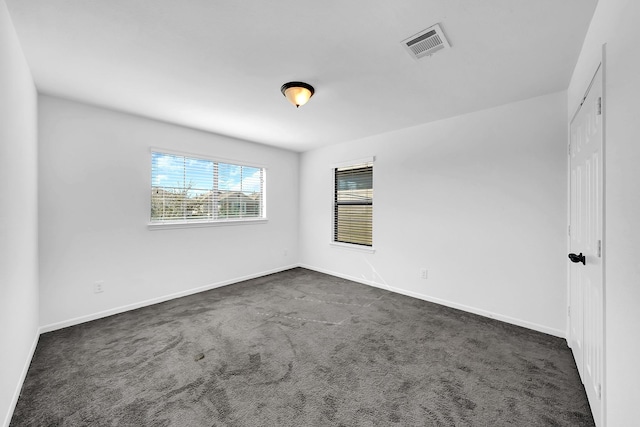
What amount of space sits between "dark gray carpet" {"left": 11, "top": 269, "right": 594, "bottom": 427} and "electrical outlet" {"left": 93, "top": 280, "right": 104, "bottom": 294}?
0.35 m

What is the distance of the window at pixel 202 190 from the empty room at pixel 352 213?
30 mm

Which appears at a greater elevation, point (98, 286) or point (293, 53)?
point (293, 53)

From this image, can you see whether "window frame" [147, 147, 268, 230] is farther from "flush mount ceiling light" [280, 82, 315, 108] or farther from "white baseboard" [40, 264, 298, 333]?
"flush mount ceiling light" [280, 82, 315, 108]

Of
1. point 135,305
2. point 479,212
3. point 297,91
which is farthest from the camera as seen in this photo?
point 135,305

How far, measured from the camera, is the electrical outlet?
3.00 meters

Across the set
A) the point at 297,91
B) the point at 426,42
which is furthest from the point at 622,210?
A: the point at 297,91

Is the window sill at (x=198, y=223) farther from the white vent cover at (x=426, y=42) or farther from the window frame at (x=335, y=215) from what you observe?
the white vent cover at (x=426, y=42)

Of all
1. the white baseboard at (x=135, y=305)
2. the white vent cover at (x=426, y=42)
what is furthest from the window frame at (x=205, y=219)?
the white vent cover at (x=426, y=42)

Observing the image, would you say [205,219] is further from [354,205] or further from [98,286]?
[354,205]

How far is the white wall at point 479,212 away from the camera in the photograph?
105 inches

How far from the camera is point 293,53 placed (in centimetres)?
197

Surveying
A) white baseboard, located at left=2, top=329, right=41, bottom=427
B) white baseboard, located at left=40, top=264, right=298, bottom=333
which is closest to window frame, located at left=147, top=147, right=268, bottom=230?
white baseboard, located at left=40, top=264, right=298, bottom=333

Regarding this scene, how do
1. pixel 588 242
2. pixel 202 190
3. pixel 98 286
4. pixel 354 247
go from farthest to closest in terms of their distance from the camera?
pixel 354 247, pixel 202 190, pixel 98 286, pixel 588 242

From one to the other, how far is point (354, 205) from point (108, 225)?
3.51 metres
